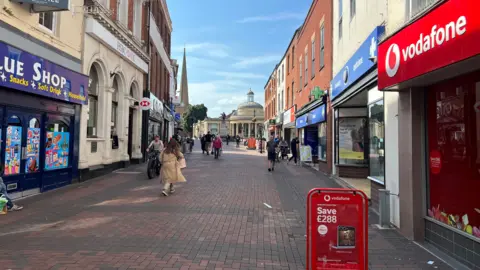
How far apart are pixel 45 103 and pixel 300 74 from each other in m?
15.4

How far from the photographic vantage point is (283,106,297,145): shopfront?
24336mm

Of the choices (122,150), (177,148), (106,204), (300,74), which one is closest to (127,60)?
(122,150)

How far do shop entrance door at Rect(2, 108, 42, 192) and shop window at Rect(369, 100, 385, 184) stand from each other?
26.5ft

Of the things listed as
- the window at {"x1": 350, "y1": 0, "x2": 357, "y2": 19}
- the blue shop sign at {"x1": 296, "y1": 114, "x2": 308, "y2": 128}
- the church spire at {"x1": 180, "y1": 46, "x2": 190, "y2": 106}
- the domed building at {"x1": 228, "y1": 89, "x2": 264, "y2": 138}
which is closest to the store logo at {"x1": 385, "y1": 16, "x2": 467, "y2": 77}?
the window at {"x1": 350, "y1": 0, "x2": 357, "y2": 19}

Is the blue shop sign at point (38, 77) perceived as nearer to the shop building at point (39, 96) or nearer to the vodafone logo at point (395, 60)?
the shop building at point (39, 96)

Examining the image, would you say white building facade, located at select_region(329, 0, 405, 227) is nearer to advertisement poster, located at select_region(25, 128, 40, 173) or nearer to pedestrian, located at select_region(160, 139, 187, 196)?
pedestrian, located at select_region(160, 139, 187, 196)

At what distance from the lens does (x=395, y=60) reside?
4984 millimetres

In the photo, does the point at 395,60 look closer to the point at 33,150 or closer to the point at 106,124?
the point at 33,150

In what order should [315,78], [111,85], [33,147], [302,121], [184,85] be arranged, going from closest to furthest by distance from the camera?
1. [33,147]
2. [111,85]
3. [315,78]
4. [302,121]
5. [184,85]

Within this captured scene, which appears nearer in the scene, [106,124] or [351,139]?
[351,139]

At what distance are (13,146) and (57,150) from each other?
5.51ft

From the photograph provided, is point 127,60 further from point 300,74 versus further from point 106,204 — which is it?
point 300,74

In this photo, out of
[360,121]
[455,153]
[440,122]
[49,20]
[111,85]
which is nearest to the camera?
[455,153]

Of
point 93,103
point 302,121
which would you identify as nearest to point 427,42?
point 93,103
